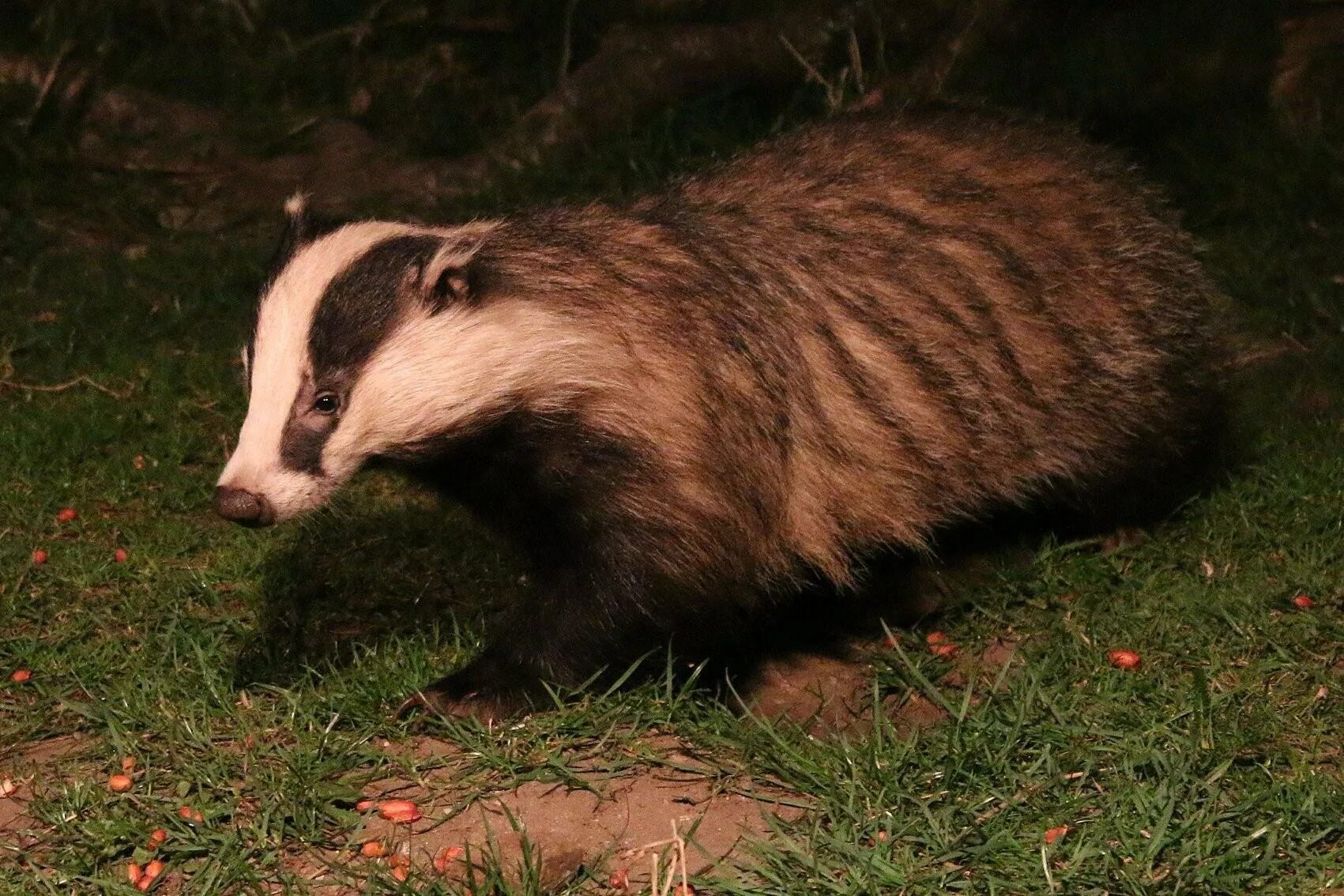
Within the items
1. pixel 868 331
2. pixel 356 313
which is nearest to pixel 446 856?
pixel 356 313

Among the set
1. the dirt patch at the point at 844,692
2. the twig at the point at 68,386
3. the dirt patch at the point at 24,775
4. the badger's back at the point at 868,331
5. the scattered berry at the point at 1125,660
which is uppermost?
the badger's back at the point at 868,331

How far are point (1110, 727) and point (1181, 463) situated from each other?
1.35m

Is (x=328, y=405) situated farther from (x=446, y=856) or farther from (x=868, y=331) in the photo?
(x=868, y=331)

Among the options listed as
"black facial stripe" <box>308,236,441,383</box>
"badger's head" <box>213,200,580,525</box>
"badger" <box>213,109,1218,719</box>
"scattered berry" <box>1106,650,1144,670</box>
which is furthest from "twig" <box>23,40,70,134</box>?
"scattered berry" <box>1106,650,1144,670</box>

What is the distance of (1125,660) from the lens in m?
3.84

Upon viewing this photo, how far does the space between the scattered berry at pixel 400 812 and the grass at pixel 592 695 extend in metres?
0.07

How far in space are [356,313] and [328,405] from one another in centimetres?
20

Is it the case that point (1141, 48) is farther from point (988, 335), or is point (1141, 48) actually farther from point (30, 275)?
point (30, 275)

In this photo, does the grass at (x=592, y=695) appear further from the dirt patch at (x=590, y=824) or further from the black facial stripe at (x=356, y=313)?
the black facial stripe at (x=356, y=313)

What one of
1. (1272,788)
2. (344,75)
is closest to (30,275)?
(344,75)

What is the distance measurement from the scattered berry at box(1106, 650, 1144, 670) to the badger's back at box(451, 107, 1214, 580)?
0.55 metres

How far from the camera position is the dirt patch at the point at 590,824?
3057 mm

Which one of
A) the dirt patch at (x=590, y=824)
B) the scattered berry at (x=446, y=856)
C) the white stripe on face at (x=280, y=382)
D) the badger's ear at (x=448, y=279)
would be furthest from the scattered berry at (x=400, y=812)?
the badger's ear at (x=448, y=279)

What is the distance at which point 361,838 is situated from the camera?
124 inches
